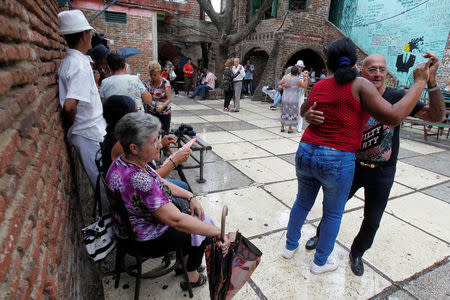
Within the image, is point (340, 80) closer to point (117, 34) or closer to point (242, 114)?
point (242, 114)

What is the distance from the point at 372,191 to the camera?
2170 mm

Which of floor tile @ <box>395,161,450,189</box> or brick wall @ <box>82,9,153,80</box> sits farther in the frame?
brick wall @ <box>82,9,153,80</box>

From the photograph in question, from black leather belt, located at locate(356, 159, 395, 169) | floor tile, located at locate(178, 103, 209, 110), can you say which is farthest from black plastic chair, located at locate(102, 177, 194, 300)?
floor tile, located at locate(178, 103, 209, 110)

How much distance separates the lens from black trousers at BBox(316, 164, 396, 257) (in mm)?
2094

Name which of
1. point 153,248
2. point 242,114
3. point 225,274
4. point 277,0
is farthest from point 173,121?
point 277,0

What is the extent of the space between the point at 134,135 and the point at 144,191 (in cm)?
37

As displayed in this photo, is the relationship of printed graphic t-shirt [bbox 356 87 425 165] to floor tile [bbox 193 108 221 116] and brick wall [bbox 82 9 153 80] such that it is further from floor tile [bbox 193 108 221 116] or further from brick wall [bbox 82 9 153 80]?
brick wall [bbox 82 9 153 80]

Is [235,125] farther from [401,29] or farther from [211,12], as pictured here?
[401,29]

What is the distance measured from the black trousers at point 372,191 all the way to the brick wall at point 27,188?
2.18 m

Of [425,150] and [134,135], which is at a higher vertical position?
[134,135]

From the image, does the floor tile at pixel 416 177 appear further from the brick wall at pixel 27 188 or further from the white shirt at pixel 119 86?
the brick wall at pixel 27 188

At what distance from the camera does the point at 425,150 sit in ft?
20.8

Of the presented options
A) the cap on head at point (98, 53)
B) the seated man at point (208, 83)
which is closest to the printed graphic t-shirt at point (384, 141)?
the cap on head at point (98, 53)

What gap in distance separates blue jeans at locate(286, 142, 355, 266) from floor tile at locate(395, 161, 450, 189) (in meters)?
2.97
